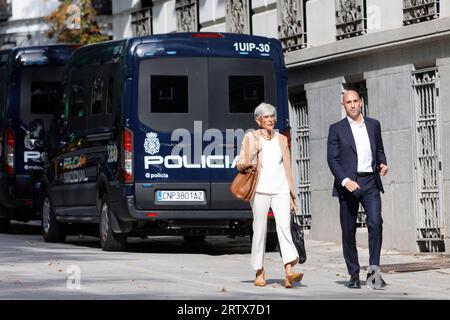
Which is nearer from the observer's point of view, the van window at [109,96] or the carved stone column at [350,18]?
the van window at [109,96]

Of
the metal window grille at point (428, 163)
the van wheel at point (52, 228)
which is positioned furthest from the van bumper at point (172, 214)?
the van wheel at point (52, 228)

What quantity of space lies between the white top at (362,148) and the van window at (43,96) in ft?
39.0

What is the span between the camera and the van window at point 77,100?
2278cm

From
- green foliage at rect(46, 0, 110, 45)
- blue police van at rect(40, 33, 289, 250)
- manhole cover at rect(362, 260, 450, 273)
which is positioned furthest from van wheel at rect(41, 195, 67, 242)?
green foliage at rect(46, 0, 110, 45)

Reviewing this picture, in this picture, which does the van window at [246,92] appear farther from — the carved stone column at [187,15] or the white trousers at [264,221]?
the carved stone column at [187,15]

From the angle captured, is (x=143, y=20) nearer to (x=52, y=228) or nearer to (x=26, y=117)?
(x=26, y=117)

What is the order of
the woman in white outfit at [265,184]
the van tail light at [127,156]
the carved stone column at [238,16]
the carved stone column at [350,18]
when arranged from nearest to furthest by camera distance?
the woman in white outfit at [265,184]
the van tail light at [127,156]
the carved stone column at [350,18]
the carved stone column at [238,16]

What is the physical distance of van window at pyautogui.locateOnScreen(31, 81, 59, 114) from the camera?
88.8 feet

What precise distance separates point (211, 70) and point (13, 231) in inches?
364

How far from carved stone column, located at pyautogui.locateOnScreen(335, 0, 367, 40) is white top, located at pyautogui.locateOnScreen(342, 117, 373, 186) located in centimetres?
839

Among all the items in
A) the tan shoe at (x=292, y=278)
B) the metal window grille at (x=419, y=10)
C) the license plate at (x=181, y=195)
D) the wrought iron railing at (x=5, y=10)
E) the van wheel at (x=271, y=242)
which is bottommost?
the tan shoe at (x=292, y=278)

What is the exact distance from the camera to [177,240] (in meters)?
25.5

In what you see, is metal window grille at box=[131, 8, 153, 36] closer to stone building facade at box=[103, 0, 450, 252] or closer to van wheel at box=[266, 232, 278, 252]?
stone building facade at box=[103, 0, 450, 252]
